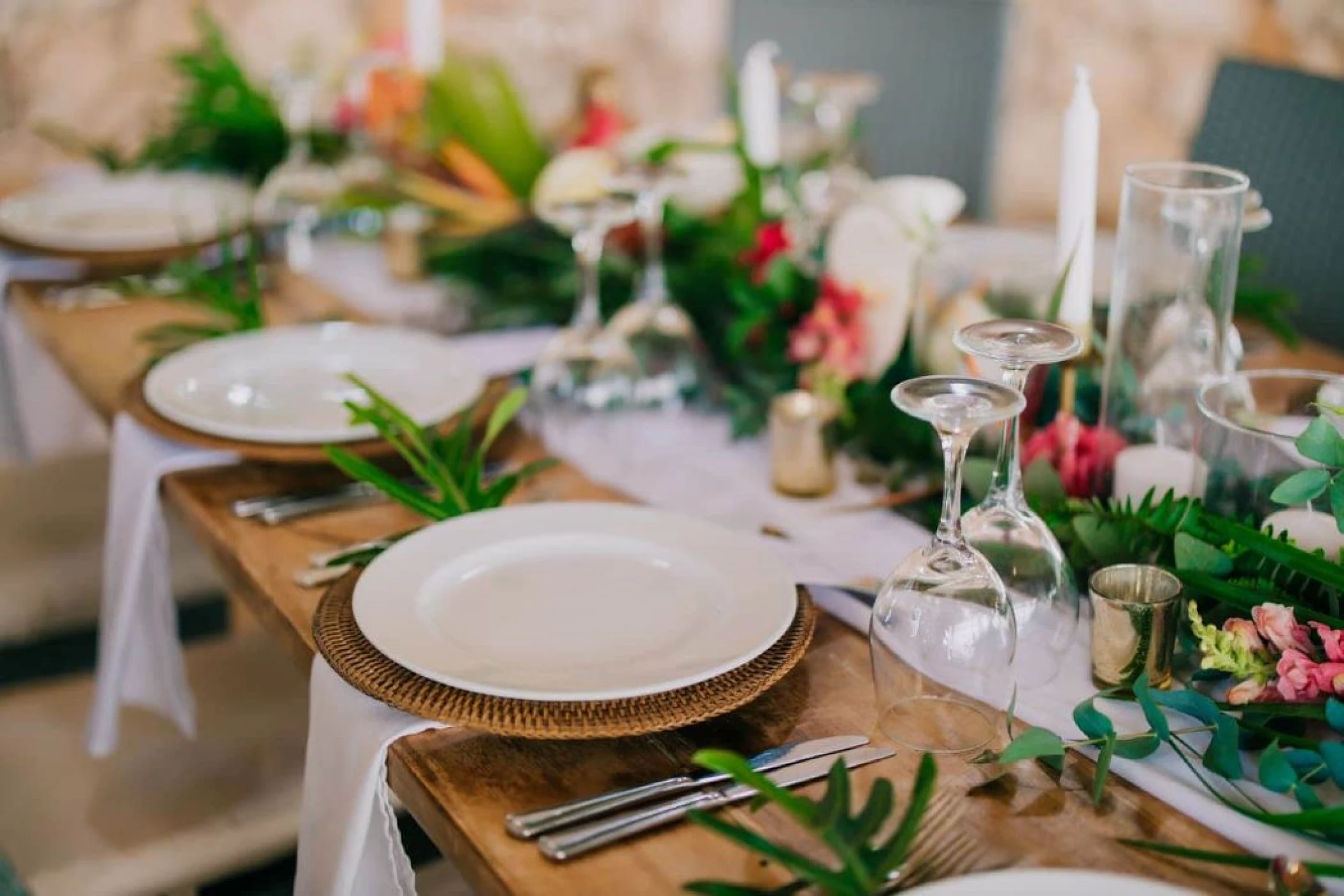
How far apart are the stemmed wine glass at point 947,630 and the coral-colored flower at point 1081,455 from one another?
275mm

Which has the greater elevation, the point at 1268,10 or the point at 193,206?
the point at 1268,10

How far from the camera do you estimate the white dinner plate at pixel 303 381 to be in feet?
4.35

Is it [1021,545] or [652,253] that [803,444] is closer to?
[652,253]

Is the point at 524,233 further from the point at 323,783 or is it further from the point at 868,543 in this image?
the point at 323,783

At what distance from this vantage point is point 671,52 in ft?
14.6

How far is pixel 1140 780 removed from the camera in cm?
85

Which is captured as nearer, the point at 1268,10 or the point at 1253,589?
the point at 1253,589

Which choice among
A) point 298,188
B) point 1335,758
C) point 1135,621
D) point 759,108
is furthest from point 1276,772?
point 298,188

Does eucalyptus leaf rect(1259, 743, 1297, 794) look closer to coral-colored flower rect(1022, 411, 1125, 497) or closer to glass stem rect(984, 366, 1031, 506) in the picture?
glass stem rect(984, 366, 1031, 506)

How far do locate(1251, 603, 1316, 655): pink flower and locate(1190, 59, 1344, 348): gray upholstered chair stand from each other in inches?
49.0

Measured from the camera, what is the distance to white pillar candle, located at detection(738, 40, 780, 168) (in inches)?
68.6

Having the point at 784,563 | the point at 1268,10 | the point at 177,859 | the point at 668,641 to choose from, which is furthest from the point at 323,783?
the point at 1268,10

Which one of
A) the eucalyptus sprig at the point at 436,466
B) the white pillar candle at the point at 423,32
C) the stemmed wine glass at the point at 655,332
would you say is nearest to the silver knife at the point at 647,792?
the eucalyptus sprig at the point at 436,466

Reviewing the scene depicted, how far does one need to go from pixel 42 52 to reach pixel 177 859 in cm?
298
